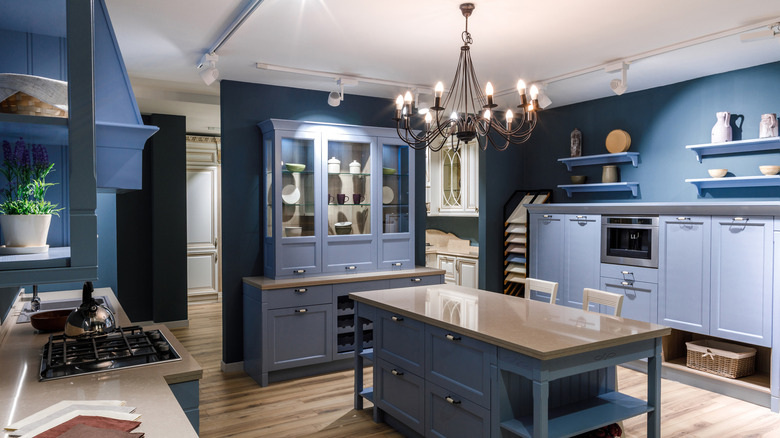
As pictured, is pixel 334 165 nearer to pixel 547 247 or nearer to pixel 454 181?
pixel 547 247

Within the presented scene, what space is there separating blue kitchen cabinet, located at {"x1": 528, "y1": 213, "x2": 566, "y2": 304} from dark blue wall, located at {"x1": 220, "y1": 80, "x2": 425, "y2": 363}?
2667mm

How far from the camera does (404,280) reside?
4.94 m

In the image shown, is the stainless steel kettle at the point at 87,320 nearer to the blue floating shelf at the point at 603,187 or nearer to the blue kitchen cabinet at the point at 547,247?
the blue kitchen cabinet at the point at 547,247

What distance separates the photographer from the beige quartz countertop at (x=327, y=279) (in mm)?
4316

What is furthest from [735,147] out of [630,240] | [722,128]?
[630,240]

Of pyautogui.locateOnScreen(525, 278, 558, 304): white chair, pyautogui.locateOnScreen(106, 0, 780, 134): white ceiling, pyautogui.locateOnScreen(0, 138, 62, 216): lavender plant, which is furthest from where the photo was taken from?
pyautogui.locateOnScreen(525, 278, 558, 304): white chair

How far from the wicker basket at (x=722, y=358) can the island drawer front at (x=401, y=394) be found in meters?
2.62

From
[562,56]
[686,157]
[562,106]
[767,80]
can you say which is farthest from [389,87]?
[767,80]

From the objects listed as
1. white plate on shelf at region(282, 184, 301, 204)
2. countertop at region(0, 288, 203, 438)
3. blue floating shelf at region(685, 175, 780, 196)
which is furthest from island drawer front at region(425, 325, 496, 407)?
blue floating shelf at region(685, 175, 780, 196)

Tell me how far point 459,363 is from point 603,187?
133 inches

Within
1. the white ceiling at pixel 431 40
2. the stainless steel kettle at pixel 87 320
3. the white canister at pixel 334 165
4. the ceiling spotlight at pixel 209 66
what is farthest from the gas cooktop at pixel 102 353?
the white canister at pixel 334 165

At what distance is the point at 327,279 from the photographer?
453 centimetres

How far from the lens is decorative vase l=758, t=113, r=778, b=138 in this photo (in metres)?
4.01

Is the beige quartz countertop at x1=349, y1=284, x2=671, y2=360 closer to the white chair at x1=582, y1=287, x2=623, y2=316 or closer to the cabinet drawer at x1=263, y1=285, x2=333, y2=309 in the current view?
the white chair at x1=582, y1=287, x2=623, y2=316
